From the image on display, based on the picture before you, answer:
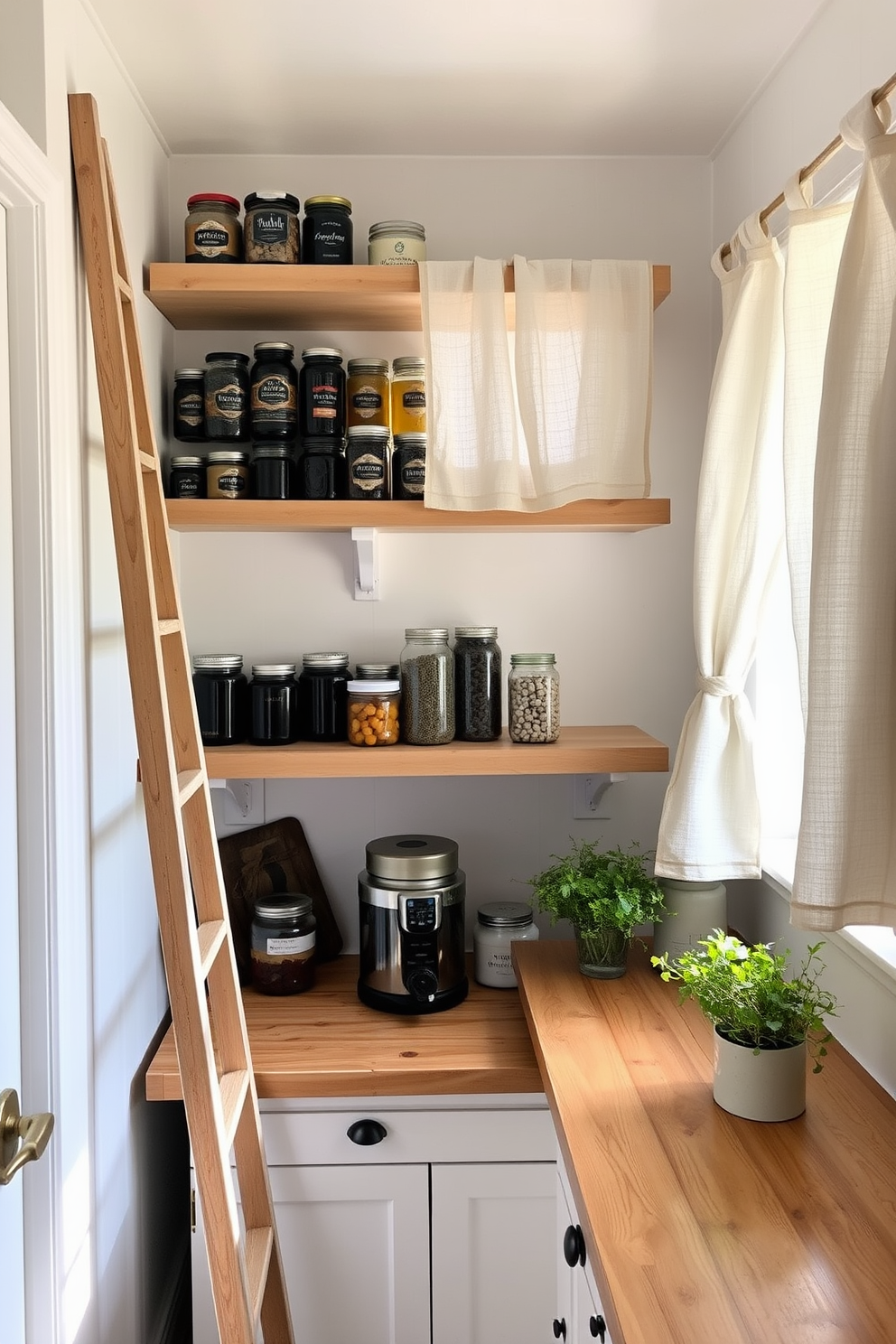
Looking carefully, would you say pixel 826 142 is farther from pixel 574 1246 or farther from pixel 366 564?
pixel 574 1246

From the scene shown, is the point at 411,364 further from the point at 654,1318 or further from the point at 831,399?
the point at 654,1318

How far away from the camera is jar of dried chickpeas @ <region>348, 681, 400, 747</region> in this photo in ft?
7.02

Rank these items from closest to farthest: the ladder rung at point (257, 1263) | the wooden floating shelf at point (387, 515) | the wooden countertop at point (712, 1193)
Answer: the wooden countertop at point (712, 1193) < the ladder rung at point (257, 1263) < the wooden floating shelf at point (387, 515)

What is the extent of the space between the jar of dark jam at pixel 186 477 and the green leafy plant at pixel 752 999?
1.28 m

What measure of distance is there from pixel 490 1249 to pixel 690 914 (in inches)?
27.1

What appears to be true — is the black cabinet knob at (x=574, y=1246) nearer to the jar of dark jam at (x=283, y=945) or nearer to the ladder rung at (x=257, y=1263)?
the ladder rung at (x=257, y=1263)

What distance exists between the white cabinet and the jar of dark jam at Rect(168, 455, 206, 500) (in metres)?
1.19

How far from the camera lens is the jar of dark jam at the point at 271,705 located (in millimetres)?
2164

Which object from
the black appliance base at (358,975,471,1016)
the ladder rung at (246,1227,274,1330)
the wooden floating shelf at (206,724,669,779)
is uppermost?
the wooden floating shelf at (206,724,669,779)

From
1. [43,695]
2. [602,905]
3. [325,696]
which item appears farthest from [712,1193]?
[325,696]

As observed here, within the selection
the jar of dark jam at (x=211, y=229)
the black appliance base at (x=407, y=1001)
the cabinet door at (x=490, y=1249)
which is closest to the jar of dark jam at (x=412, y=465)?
the jar of dark jam at (x=211, y=229)

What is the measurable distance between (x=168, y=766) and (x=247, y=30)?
1190 mm

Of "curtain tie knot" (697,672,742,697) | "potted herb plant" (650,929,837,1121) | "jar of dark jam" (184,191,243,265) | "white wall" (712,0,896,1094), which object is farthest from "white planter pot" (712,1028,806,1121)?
"jar of dark jam" (184,191,243,265)

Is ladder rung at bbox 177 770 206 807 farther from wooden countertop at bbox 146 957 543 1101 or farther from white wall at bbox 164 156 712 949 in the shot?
white wall at bbox 164 156 712 949
